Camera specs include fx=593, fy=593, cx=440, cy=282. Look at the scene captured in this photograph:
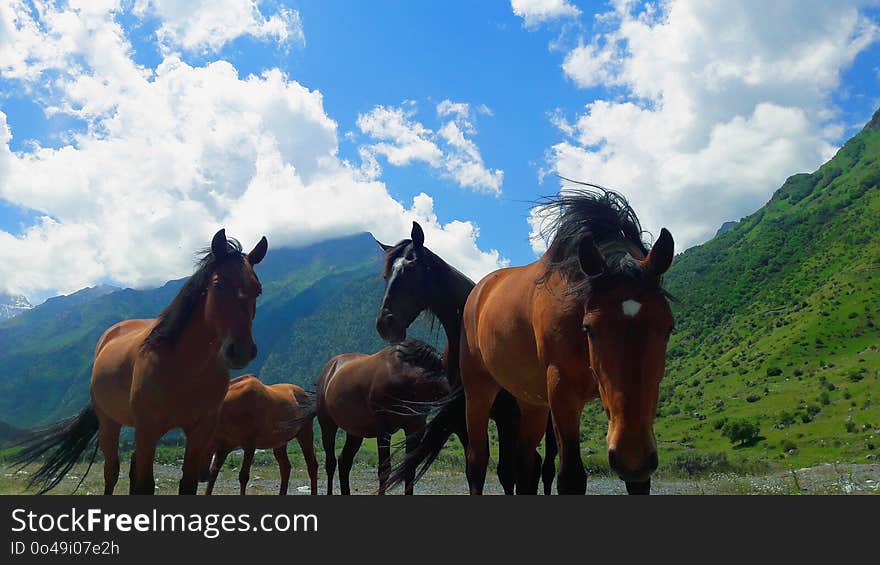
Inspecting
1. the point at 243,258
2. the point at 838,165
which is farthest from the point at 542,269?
the point at 838,165

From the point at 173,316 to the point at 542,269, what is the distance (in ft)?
10.8

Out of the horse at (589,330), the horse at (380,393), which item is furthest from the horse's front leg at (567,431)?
the horse at (380,393)

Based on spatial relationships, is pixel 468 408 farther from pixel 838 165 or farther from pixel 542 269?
pixel 838 165

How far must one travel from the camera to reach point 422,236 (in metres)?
6.57

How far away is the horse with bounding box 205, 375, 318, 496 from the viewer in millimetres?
11391

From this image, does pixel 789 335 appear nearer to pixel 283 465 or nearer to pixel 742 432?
pixel 742 432

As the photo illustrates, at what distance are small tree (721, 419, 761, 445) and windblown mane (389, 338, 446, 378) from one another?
29068 millimetres

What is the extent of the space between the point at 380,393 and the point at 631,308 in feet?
21.7

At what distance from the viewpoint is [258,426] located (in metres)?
11.7

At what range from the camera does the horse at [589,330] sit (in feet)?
10.1

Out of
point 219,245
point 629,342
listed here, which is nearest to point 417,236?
point 219,245

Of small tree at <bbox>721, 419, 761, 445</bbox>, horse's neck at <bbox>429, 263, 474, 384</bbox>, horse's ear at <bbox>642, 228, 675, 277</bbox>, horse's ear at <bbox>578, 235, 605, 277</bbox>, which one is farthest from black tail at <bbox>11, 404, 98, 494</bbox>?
small tree at <bbox>721, 419, 761, 445</bbox>

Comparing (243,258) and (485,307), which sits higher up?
(243,258)

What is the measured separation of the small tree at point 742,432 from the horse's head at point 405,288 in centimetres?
3128
